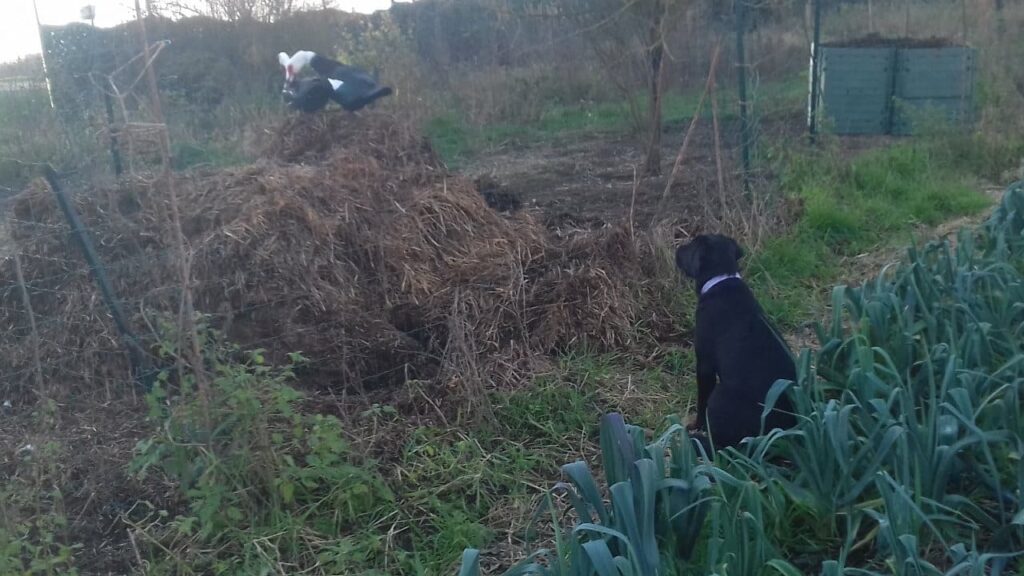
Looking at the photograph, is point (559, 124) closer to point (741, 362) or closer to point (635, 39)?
point (635, 39)

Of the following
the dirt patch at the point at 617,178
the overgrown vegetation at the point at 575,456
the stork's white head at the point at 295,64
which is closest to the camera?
the overgrown vegetation at the point at 575,456

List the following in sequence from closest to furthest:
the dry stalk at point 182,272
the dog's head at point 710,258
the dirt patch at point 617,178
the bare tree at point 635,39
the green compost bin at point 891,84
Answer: the dry stalk at point 182,272
the dog's head at point 710,258
the dirt patch at point 617,178
the bare tree at point 635,39
the green compost bin at point 891,84

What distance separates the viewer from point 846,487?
10.0 ft

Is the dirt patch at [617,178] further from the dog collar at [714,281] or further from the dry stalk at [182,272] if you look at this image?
the dry stalk at [182,272]

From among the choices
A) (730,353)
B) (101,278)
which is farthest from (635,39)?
(101,278)

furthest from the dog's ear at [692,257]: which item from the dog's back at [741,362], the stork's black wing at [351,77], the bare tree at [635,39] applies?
the stork's black wing at [351,77]

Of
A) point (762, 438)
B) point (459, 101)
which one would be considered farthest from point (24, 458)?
point (459, 101)

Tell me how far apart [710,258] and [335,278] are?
212 cm

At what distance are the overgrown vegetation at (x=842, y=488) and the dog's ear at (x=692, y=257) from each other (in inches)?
28.6

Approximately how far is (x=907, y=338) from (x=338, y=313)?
2.75m

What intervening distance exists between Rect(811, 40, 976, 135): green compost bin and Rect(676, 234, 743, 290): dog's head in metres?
6.22

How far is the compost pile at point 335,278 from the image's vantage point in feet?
15.8

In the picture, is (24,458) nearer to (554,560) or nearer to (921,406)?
(554,560)

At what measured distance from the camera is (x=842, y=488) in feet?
10.0
